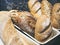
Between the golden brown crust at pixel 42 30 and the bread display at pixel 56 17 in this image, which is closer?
the golden brown crust at pixel 42 30

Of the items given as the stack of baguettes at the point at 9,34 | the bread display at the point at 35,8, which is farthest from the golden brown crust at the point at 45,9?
the stack of baguettes at the point at 9,34

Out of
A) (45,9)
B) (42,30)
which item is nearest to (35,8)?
(45,9)

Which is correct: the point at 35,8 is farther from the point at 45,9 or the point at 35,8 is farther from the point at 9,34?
the point at 9,34

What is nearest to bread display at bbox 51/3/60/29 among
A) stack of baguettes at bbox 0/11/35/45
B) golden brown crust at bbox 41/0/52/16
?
golden brown crust at bbox 41/0/52/16

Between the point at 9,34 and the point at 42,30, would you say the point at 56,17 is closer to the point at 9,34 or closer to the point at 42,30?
the point at 42,30

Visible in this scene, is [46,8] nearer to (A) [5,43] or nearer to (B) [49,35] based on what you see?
(B) [49,35]

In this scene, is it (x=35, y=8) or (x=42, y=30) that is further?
(x=35, y=8)

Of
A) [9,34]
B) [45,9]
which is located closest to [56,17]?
[45,9]

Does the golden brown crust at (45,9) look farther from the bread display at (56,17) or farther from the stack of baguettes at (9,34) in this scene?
the stack of baguettes at (9,34)

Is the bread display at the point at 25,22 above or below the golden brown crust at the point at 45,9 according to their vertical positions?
below
